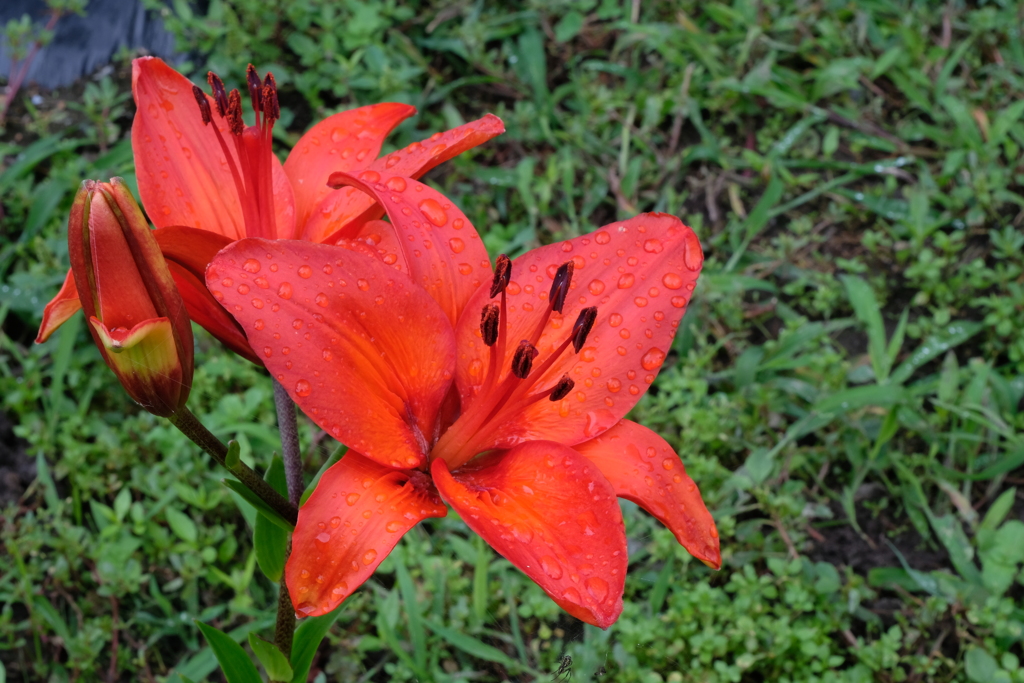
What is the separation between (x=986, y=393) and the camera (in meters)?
2.53

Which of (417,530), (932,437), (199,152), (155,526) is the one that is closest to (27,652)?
(155,526)

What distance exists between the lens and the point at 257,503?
1224mm

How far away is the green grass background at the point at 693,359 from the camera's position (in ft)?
7.04

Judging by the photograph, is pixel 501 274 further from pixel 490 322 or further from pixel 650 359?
pixel 650 359

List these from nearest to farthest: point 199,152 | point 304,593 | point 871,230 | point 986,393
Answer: point 304,593 < point 199,152 < point 986,393 < point 871,230

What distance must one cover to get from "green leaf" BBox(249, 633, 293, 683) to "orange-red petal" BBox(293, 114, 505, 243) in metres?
0.63

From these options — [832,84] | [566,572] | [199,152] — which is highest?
[199,152]

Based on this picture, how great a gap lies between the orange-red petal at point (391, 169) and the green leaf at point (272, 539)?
37 cm

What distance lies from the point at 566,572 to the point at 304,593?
307 mm

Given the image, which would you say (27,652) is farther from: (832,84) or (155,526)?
(832,84)

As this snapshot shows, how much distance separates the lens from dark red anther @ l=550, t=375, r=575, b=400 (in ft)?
3.77

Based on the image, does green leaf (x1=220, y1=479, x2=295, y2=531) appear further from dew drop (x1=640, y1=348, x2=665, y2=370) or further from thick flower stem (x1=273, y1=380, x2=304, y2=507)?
dew drop (x1=640, y1=348, x2=665, y2=370)

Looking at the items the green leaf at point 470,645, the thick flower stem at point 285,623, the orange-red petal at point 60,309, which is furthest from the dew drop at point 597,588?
the green leaf at point 470,645

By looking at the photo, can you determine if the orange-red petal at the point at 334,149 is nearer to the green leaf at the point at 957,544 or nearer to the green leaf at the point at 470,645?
the green leaf at the point at 470,645
